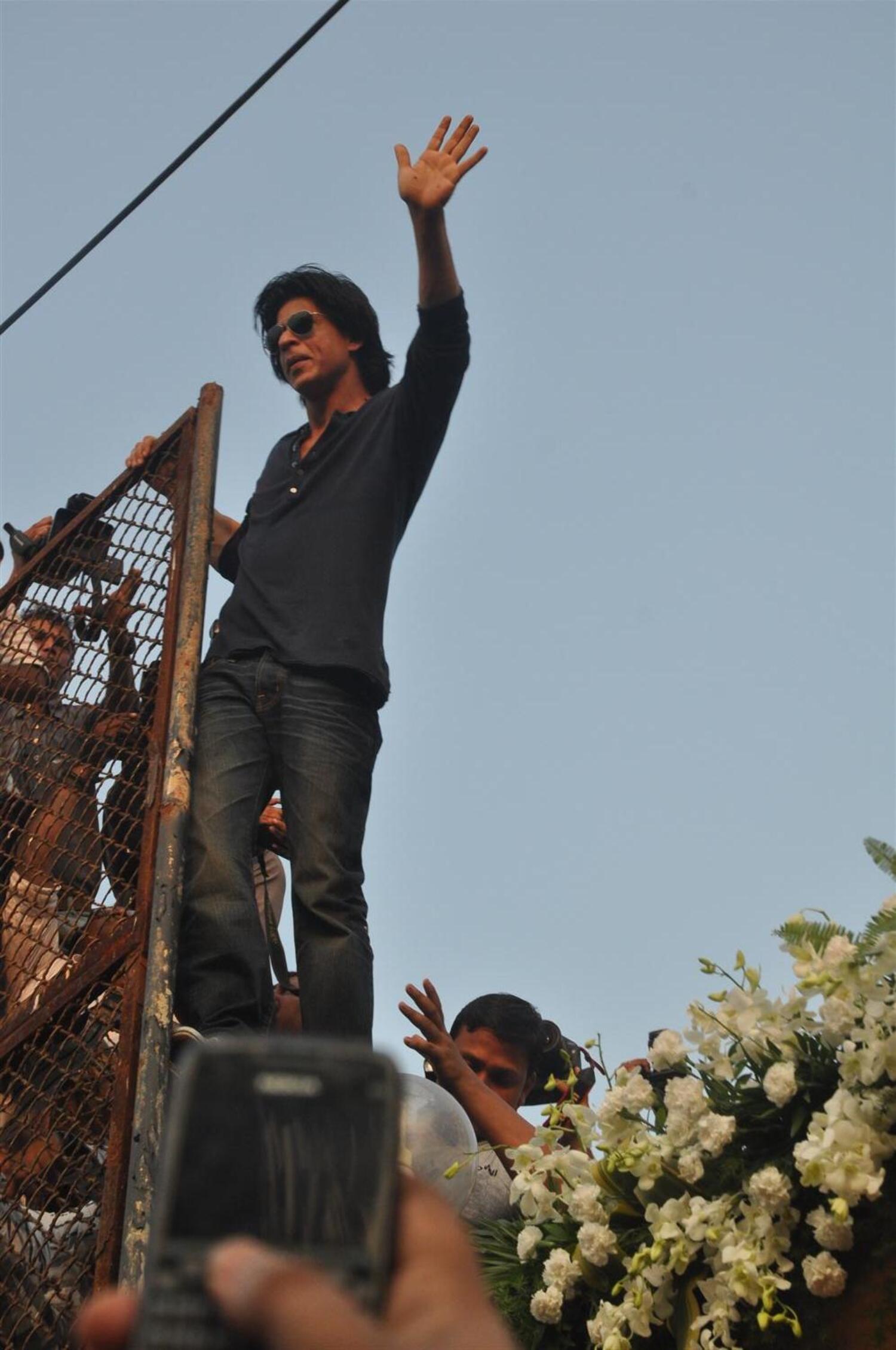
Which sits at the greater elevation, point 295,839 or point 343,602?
point 343,602

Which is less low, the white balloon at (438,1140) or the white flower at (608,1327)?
the white balloon at (438,1140)

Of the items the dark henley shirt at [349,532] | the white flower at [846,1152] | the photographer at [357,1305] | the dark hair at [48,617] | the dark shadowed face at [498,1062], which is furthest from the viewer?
the dark shadowed face at [498,1062]

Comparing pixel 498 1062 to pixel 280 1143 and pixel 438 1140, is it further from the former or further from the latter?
pixel 280 1143

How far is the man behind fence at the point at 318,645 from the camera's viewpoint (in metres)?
4.20

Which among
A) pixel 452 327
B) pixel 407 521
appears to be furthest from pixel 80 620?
pixel 452 327

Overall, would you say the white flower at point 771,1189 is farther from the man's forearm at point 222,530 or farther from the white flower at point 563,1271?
the man's forearm at point 222,530

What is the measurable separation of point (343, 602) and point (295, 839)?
0.69 m

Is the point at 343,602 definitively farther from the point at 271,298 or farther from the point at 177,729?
the point at 271,298

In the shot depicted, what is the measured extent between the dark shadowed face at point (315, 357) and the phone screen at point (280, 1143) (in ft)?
14.5

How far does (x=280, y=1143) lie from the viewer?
3.25 feet

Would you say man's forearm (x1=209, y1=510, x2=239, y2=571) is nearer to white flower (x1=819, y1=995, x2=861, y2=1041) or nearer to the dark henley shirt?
the dark henley shirt

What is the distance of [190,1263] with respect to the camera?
931 mm

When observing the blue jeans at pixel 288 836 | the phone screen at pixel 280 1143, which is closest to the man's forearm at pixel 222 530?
the blue jeans at pixel 288 836

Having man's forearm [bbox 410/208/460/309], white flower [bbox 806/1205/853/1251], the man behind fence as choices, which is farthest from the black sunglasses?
white flower [bbox 806/1205/853/1251]
